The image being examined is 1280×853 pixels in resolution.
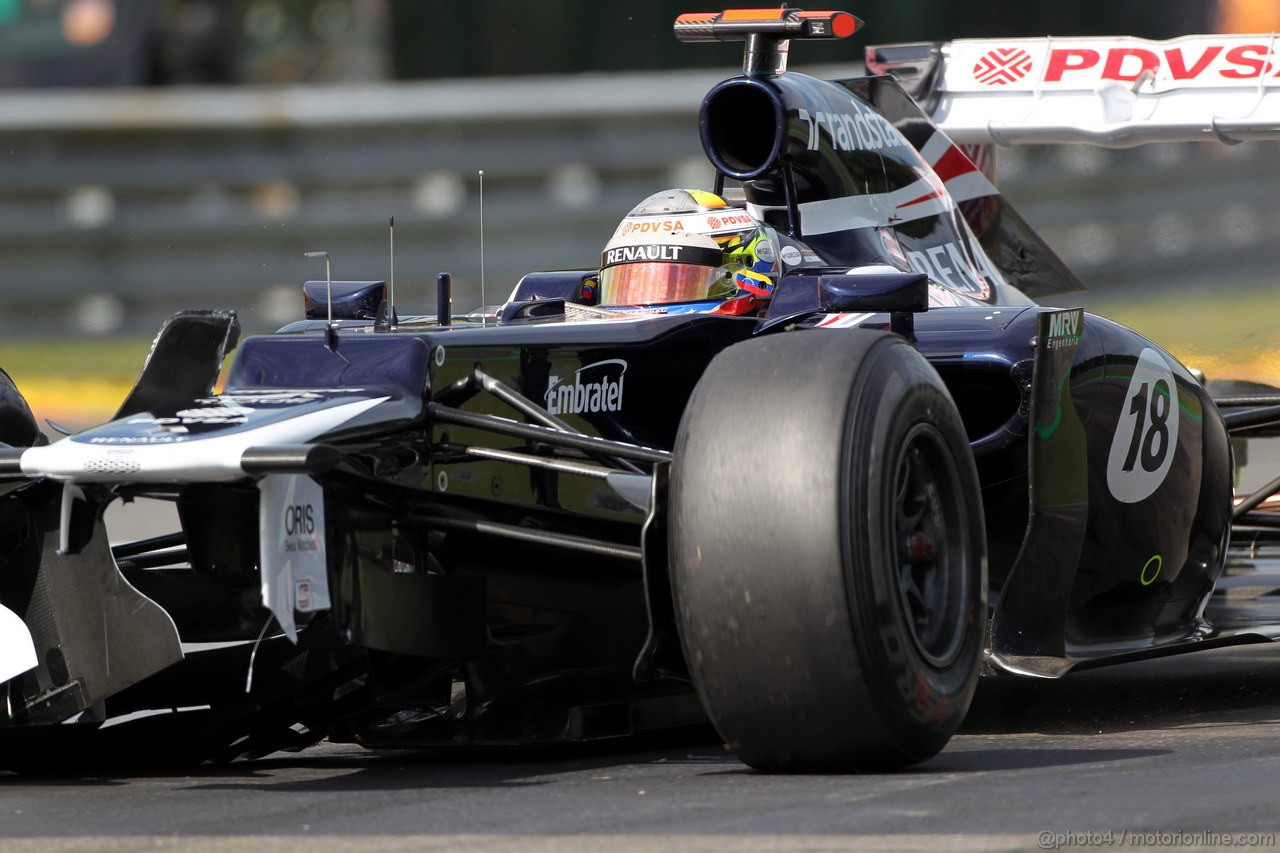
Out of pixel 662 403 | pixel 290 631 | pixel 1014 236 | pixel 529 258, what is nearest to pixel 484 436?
pixel 662 403

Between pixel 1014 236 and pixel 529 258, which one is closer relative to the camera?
pixel 1014 236

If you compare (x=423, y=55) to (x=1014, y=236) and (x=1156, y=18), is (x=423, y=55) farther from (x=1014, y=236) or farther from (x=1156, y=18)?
(x=1014, y=236)

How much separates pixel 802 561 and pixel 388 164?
11.1 m

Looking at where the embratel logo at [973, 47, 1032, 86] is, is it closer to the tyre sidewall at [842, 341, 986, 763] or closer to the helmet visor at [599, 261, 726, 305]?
the helmet visor at [599, 261, 726, 305]

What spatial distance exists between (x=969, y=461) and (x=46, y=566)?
213 cm

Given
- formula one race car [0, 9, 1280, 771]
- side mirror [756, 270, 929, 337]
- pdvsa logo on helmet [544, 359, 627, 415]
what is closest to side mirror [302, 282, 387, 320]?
formula one race car [0, 9, 1280, 771]

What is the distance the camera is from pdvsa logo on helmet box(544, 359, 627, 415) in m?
5.20

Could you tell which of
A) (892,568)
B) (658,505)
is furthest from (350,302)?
(892,568)

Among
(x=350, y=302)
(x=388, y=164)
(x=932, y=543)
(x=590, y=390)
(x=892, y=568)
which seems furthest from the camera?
(x=388, y=164)

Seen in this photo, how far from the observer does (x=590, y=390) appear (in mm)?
5309

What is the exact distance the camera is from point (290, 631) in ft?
14.0

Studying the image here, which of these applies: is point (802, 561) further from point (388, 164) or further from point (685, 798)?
point (388, 164)

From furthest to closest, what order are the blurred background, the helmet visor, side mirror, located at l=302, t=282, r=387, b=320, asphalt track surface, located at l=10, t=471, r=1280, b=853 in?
the blurred background → side mirror, located at l=302, t=282, r=387, b=320 → the helmet visor → asphalt track surface, located at l=10, t=471, r=1280, b=853

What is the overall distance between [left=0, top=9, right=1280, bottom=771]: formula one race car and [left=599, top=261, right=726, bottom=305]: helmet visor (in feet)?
0.04
